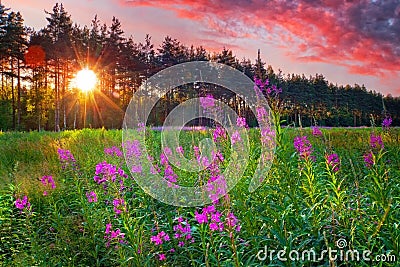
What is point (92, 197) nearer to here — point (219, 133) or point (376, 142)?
point (219, 133)

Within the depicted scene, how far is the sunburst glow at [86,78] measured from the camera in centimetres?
3591

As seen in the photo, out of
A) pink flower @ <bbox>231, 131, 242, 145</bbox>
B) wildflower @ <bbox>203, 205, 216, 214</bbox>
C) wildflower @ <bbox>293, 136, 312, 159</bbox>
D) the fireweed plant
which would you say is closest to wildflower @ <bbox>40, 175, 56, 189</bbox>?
the fireweed plant

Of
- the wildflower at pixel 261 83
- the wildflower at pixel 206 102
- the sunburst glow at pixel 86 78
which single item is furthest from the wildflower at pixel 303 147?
the sunburst glow at pixel 86 78

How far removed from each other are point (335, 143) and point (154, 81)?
30724 mm

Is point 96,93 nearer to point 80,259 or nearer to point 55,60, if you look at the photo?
point 55,60

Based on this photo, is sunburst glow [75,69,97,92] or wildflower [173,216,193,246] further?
sunburst glow [75,69,97,92]

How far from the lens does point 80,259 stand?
3.72 m

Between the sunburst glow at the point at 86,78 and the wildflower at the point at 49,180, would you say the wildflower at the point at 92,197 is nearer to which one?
the wildflower at the point at 49,180

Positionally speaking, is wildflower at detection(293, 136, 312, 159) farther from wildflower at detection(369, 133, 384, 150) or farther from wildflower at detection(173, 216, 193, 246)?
wildflower at detection(173, 216, 193, 246)

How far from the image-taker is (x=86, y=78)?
36.2 meters

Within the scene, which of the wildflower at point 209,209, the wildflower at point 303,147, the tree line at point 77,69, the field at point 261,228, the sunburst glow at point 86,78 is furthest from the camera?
the sunburst glow at point 86,78

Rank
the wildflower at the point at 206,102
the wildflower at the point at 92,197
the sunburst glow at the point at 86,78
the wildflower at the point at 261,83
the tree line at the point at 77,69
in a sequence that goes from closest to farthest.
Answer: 1. the wildflower at the point at 261,83
2. the wildflower at the point at 92,197
3. the wildflower at the point at 206,102
4. the tree line at the point at 77,69
5. the sunburst glow at the point at 86,78

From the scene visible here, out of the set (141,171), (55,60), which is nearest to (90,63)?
(55,60)

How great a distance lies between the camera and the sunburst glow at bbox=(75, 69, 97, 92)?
118 feet
